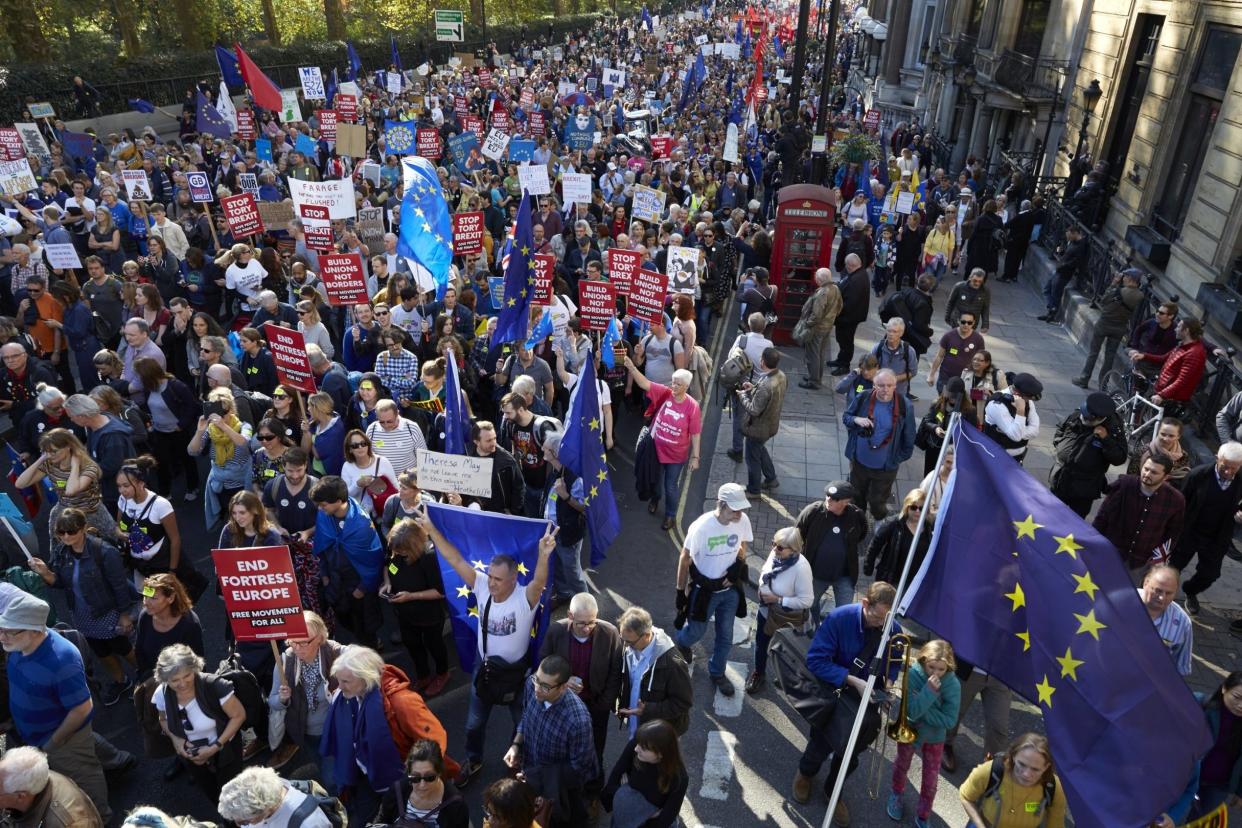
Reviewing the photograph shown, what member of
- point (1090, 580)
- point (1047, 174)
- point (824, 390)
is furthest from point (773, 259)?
point (1047, 174)

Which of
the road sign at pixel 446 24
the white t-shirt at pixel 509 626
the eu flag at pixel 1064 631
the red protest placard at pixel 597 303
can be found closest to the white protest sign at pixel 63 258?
the red protest placard at pixel 597 303

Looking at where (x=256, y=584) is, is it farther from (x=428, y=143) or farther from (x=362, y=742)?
(x=428, y=143)

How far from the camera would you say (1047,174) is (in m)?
22.1

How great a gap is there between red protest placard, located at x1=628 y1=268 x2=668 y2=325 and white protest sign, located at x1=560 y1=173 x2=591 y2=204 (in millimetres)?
5038

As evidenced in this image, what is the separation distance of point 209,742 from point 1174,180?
16.8m

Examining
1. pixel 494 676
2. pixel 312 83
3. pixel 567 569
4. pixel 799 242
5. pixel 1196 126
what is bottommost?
Result: pixel 567 569

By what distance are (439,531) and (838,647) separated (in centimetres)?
261

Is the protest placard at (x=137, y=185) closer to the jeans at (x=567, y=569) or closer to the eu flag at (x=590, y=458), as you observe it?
the eu flag at (x=590, y=458)

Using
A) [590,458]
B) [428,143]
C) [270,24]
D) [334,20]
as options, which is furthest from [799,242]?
[334,20]

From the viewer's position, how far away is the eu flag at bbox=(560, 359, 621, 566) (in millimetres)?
6863

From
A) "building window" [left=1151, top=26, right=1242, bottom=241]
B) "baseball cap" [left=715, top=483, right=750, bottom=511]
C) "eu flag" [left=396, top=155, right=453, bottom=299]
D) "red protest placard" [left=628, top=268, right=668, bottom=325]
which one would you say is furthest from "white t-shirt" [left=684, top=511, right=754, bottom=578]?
"building window" [left=1151, top=26, right=1242, bottom=241]

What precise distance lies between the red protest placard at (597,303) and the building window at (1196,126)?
33.8 ft

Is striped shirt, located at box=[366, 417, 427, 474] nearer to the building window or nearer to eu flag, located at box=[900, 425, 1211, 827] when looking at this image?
eu flag, located at box=[900, 425, 1211, 827]

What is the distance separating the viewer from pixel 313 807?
4234 mm
